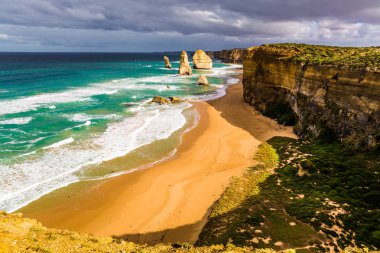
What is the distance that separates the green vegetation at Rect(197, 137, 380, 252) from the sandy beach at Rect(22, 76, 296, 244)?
4.83ft

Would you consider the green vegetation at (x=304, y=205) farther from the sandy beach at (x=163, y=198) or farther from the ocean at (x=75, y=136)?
→ the ocean at (x=75, y=136)

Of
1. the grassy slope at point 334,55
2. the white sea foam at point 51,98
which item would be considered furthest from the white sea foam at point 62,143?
the grassy slope at point 334,55

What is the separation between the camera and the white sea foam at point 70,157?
20922 millimetres

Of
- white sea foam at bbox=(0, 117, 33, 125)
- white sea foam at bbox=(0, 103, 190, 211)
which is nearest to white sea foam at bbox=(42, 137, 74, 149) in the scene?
white sea foam at bbox=(0, 103, 190, 211)

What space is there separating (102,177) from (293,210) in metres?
14.6

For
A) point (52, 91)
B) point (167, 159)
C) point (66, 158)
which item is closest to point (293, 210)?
point (167, 159)

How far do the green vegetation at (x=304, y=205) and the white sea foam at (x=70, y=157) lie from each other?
504 inches

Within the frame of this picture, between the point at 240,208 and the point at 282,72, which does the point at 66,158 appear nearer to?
the point at 240,208

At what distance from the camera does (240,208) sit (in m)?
17.5

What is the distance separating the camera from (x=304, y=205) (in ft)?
57.2

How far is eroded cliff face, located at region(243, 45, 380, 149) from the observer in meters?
24.0

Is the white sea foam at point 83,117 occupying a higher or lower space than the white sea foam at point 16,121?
lower

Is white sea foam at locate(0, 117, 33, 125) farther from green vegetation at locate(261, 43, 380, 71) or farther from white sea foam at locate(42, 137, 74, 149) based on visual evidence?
green vegetation at locate(261, 43, 380, 71)

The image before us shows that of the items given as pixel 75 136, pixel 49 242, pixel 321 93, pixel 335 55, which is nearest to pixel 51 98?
pixel 75 136
